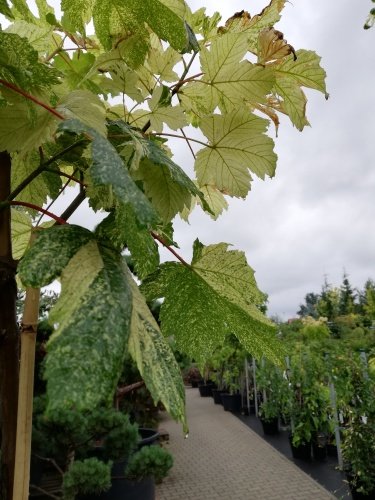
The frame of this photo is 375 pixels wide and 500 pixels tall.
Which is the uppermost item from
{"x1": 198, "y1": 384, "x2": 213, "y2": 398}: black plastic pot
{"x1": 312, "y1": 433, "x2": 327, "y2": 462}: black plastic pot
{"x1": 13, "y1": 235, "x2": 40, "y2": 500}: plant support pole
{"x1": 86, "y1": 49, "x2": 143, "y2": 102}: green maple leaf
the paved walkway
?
{"x1": 198, "y1": 384, "x2": 213, "y2": 398}: black plastic pot

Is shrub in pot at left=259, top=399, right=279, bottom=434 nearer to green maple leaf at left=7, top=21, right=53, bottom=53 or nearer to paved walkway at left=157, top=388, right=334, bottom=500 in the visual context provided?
paved walkway at left=157, top=388, right=334, bottom=500

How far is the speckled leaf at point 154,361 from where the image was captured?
0.26 metres

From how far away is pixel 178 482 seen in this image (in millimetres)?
4984

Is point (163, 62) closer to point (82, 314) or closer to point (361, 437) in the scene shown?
point (82, 314)

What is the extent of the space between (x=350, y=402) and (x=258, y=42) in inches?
176

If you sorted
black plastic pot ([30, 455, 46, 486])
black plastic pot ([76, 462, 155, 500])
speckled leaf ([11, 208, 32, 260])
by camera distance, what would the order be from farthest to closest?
1. black plastic pot ([30, 455, 46, 486])
2. black plastic pot ([76, 462, 155, 500])
3. speckled leaf ([11, 208, 32, 260])

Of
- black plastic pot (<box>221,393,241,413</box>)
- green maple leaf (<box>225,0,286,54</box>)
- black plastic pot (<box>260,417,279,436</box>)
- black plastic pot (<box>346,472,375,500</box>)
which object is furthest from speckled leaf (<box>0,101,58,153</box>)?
black plastic pot (<box>221,393,241,413</box>)

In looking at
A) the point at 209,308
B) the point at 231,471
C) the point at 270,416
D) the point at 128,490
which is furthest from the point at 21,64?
the point at 270,416

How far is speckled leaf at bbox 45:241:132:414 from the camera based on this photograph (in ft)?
0.69

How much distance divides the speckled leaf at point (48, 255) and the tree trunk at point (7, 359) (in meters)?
0.11

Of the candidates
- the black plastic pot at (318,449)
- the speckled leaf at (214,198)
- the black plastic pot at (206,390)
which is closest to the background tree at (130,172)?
the speckled leaf at (214,198)

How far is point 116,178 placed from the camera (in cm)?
26

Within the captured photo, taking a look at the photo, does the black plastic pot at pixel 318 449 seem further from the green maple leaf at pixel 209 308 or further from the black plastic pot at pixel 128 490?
the green maple leaf at pixel 209 308

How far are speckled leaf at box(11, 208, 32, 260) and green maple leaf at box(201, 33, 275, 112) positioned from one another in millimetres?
270
